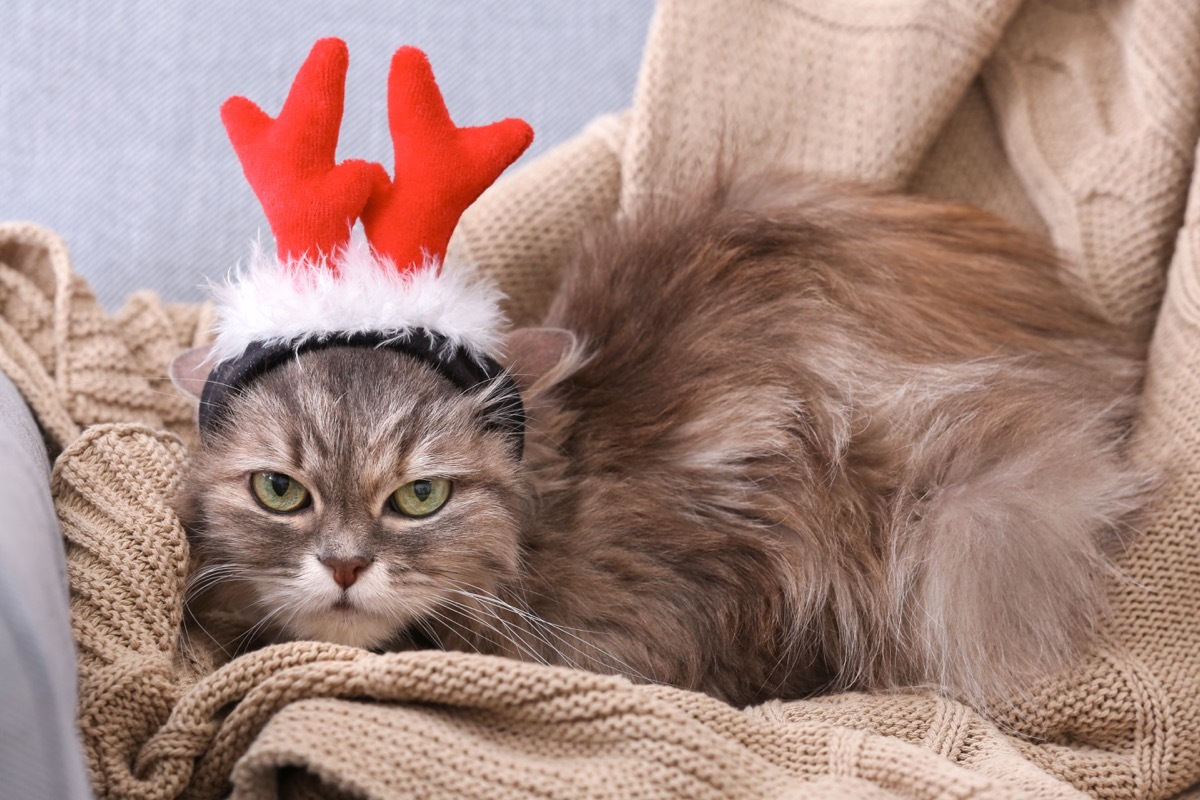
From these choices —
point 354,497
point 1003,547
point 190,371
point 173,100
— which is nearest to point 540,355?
point 354,497

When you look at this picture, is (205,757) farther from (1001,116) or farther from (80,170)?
(1001,116)

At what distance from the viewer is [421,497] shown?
114 centimetres

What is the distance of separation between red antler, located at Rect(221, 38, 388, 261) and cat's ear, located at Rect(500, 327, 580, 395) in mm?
237

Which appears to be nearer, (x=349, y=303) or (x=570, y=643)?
(x=349, y=303)

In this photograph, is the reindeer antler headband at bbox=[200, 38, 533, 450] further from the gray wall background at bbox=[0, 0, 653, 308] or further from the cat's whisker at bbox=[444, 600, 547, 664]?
the gray wall background at bbox=[0, 0, 653, 308]

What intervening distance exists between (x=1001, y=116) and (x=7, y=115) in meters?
1.46

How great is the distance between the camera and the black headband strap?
112 centimetres

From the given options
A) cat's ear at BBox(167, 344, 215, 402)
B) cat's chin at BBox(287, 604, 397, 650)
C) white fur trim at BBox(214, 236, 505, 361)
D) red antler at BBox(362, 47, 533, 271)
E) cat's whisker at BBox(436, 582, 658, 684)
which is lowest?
cat's whisker at BBox(436, 582, 658, 684)

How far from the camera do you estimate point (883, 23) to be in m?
1.56

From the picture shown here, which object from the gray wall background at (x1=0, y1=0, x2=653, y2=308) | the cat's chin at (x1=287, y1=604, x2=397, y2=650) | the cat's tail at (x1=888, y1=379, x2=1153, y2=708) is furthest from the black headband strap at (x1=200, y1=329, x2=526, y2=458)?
the gray wall background at (x1=0, y1=0, x2=653, y2=308)

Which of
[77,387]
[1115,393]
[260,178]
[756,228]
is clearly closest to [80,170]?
[77,387]

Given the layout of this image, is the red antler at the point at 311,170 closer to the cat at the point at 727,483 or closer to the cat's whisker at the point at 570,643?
the cat at the point at 727,483

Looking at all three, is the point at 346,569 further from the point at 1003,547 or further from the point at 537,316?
the point at 1003,547

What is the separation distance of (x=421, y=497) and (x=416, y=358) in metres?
0.14
